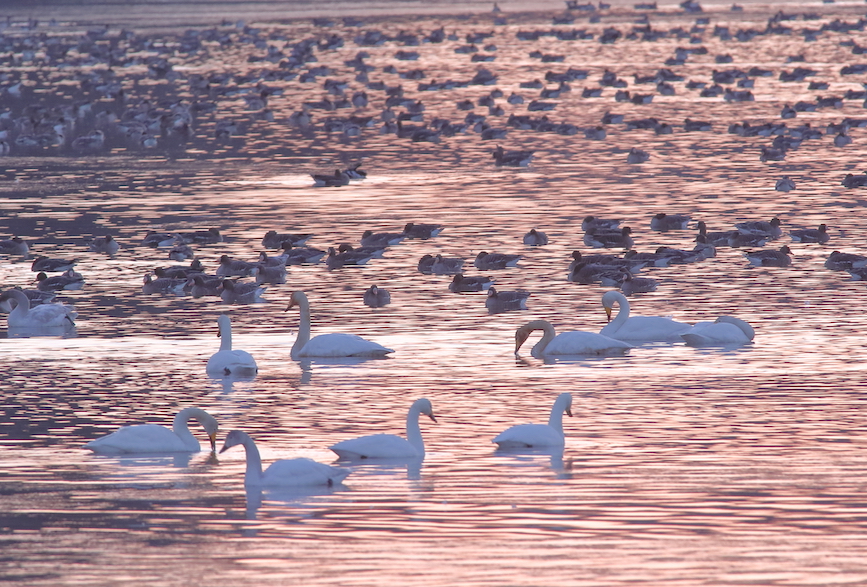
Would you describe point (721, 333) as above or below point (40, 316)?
above

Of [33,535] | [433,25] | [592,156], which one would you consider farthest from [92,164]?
[433,25]

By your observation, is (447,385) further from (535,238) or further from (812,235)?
(812,235)

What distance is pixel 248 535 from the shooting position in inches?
555

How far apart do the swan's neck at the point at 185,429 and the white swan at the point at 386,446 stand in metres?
1.74

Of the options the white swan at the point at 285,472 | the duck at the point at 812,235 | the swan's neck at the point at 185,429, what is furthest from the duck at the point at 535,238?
the white swan at the point at 285,472

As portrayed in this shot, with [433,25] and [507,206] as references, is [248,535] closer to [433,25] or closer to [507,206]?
[507,206]

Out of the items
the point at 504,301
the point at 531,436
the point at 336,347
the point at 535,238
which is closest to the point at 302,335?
the point at 336,347

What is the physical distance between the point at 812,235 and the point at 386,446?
63.4 ft

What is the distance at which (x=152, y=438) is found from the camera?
56.7 ft

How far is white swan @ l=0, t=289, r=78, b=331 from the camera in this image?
2575 cm

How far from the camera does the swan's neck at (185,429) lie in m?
17.4

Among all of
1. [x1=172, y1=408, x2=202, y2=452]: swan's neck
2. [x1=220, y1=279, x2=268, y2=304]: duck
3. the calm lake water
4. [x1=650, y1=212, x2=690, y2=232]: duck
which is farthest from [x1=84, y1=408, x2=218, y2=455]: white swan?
[x1=650, y1=212, x2=690, y2=232]: duck

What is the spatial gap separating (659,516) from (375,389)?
6915mm

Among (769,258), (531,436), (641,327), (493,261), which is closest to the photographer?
(531,436)
